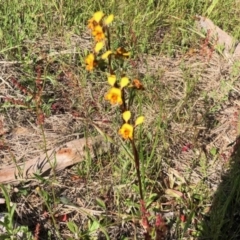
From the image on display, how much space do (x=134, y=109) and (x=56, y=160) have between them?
26.2 inches

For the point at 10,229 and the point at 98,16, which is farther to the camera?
the point at 10,229

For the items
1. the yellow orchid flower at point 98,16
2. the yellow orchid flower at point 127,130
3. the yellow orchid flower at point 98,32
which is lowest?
the yellow orchid flower at point 127,130

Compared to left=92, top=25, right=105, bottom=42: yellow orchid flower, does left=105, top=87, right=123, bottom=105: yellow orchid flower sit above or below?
below

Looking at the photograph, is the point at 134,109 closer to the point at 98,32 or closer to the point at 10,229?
the point at 10,229

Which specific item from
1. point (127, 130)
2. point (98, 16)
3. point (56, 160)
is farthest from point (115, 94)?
point (56, 160)

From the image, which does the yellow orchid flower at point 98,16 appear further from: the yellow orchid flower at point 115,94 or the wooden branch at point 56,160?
the wooden branch at point 56,160

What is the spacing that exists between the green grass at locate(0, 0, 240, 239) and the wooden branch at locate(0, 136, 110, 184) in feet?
0.17

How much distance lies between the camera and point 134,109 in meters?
3.00

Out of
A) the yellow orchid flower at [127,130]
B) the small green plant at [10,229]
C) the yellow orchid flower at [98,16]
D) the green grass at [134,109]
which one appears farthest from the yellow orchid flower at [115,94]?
the small green plant at [10,229]

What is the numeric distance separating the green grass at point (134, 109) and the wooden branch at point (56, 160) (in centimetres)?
5

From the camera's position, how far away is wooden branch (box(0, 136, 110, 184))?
98.2 inches

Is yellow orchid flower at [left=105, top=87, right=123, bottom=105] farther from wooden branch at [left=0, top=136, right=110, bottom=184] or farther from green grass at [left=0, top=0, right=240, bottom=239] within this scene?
wooden branch at [left=0, top=136, right=110, bottom=184]

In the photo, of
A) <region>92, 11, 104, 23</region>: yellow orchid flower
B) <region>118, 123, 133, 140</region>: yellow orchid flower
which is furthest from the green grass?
<region>92, 11, 104, 23</region>: yellow orchid flower

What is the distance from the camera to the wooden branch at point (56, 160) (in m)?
2.49
